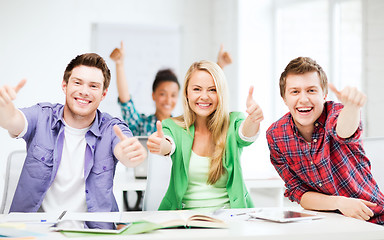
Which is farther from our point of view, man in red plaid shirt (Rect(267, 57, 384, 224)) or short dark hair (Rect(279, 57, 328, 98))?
short dark hair (Rect(279, 57, 328, 98))

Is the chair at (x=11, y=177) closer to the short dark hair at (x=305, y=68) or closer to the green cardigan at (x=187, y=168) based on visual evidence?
the green cardigan at (x=187, y=168)

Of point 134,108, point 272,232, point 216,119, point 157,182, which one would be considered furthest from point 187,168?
point 134,108

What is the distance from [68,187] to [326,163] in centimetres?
100

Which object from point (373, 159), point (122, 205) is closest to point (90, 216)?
point (373, 159)

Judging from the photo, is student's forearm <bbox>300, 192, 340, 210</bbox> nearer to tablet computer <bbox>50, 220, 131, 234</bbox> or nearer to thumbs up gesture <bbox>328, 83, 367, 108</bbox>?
thumbs up gesture <bbox>328, 83, 367, 108</bbox>

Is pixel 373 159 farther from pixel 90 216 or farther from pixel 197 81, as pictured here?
pixel 90 216

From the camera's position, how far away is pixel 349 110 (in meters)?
1.50

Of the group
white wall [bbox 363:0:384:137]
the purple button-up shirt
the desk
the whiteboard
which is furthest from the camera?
the whiteboard

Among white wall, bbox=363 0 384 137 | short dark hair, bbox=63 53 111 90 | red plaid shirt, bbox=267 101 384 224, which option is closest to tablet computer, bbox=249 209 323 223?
red plaid shirt, bbox=267 101 384 224

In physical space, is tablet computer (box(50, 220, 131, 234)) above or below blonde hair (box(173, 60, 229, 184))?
below

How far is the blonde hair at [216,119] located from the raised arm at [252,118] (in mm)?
129

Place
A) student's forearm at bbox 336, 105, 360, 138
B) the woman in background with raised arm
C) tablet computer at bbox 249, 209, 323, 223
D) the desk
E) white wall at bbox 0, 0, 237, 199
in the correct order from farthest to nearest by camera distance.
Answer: white wall at bbox 0, 0, 237, 199 → the woman in background with raised arm → student's forearm at bbox 336, 105, 360, 138 → tablet computer at bbox 249, 209, 323, 223 → the desk

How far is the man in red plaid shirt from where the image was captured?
1.61 m

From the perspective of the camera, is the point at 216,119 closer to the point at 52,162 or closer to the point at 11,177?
the point at 52,162
